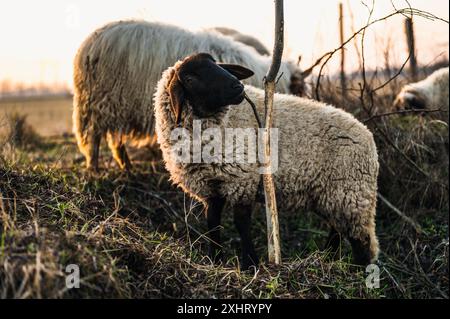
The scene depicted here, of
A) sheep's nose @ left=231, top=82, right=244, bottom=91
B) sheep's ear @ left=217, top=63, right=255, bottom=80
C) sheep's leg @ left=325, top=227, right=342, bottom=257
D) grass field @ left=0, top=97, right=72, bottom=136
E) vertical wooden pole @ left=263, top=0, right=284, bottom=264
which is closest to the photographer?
vertical wooden pole @ left=263, top=0, right=284, bottom=264

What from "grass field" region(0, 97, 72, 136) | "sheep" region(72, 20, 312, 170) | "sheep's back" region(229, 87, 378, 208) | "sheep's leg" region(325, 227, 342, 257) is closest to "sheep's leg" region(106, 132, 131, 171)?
"sheep" region(72, 20, 312, 170)

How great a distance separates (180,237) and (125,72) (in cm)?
219

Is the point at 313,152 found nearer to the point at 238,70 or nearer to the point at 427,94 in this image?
the point at 238,70

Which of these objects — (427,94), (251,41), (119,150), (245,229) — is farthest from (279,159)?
(427,94)

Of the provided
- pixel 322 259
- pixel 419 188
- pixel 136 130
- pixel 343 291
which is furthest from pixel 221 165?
pixel 419 188

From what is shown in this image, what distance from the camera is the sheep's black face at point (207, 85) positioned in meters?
3.66

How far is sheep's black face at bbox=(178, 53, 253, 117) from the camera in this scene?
3.66 metres

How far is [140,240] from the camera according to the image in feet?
10.4

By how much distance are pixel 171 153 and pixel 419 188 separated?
314 centimetres

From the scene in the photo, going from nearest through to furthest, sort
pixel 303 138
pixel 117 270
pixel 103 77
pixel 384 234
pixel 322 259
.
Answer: pixel 117 270 → pixel 322 259 → pixel 303 138 → pixel 384 234 → pixel 103 77

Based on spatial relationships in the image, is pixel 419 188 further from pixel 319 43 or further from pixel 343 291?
pixel 343 291

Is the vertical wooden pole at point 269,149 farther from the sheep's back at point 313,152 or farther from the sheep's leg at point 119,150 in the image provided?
the sheep's leg at point 119,150

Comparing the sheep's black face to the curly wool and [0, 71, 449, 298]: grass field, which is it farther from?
the curly wool

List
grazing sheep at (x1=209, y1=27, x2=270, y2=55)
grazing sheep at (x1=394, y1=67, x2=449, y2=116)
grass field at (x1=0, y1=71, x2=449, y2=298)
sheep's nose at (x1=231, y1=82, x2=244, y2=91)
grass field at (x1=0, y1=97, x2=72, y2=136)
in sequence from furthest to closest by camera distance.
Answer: grass field at (x1=0, y1=97, x2=72, y2=136) → grazing sheep at (x1=209, y1=27, x2=270, y2=55) → grazing sheep at (x1=394, y1=67, x2=449, y2=116) → sheep's nose at (x1=231, y1=82, x2=244, y2=91) → grass field at (x1=0, y1=71, x2=449, y2=298)
